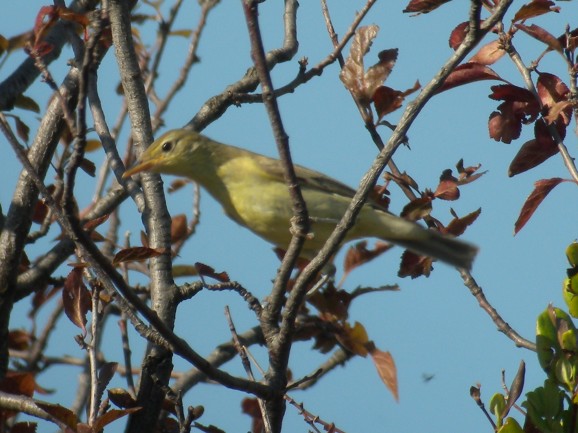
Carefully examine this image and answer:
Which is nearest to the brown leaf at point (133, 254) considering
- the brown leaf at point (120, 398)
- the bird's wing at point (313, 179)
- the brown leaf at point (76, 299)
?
the brown leaf at point (76, 299)

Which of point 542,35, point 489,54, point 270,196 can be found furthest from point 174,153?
point 542,35

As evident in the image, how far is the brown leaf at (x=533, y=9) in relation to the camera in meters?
3.56

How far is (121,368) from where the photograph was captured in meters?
6.18

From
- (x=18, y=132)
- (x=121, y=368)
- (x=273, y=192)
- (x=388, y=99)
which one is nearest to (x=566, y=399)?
(x=388, y=99)

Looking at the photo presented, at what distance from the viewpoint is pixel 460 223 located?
13.4ft

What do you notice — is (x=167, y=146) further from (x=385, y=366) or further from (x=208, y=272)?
(x=385, y=366)

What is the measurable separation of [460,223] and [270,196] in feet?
3.22

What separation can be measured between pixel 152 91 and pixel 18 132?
232cm

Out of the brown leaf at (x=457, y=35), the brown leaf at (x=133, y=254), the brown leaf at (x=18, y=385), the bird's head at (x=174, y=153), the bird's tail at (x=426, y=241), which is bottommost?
the brown leaf at (x=18, y=385)

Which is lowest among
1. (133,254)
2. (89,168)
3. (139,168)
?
(133,254)

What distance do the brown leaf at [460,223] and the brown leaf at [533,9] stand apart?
917 mm

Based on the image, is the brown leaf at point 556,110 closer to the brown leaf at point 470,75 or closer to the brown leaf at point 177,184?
the brown leaf at point 470,75

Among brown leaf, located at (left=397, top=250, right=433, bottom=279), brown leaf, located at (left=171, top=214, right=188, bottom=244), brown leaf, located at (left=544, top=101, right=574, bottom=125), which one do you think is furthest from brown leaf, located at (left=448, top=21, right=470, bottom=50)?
brown leaf, located at (left=171, top=214, right=188, bottom=244)

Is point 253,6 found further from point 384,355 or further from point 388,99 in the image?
point 384,355
